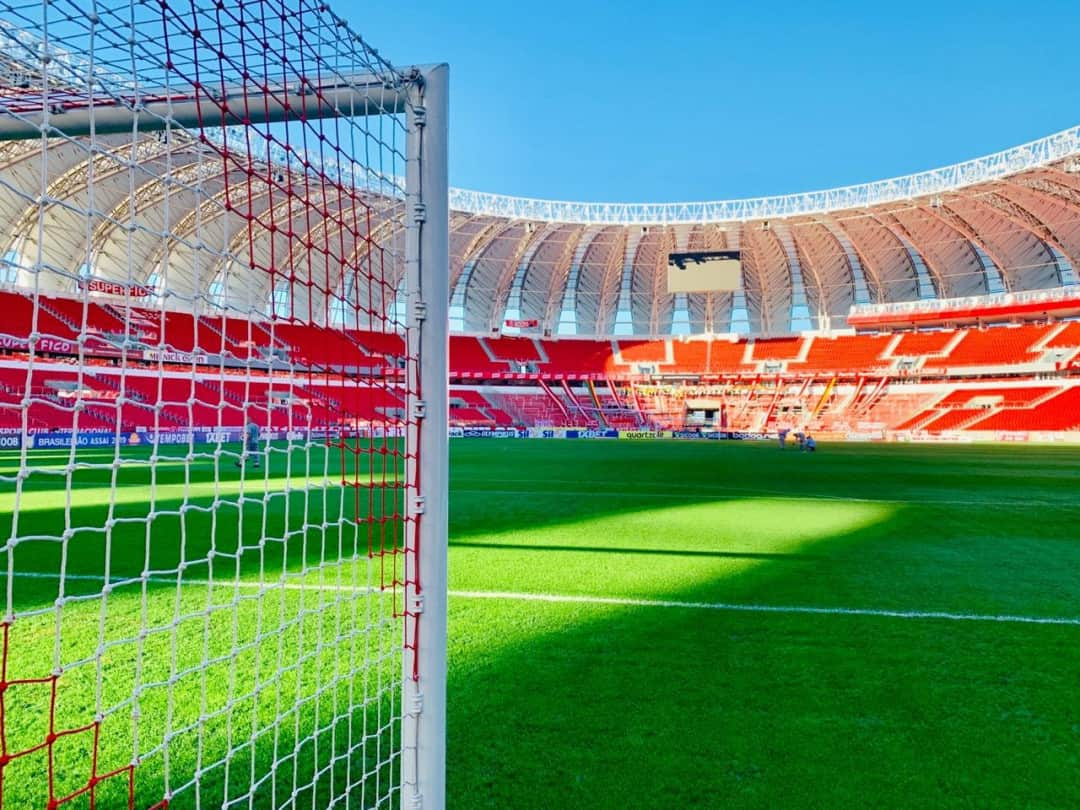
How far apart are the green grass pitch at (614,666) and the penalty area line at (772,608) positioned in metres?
0.03

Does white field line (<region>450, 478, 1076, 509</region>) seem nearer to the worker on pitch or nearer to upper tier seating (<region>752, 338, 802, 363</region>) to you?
the worker on pitch

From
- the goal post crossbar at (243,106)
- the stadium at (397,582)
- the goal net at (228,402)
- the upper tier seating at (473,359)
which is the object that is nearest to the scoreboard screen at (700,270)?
the upper tier seating at (473,359)

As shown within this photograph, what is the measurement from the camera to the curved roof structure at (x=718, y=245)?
1168 inches

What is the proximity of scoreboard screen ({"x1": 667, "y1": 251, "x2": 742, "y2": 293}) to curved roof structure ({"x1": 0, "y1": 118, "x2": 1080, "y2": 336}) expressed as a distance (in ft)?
6.36

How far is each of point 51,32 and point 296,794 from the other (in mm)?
2618

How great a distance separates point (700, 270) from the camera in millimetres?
39188

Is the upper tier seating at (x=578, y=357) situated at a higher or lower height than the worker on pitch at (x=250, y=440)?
higher

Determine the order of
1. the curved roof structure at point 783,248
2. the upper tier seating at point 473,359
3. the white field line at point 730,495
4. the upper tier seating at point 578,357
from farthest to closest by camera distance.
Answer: the upper tier seating at point 578,357, the upper tier seating at point 473,359, the curved roof structure at point 783,248, the white field line at point 730,495

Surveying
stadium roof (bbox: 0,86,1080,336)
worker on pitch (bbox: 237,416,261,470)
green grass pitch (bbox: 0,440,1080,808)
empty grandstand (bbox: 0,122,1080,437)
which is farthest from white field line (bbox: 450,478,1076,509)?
empty grandstand (bbox: 0,122,1080,437)

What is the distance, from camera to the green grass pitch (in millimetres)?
2627

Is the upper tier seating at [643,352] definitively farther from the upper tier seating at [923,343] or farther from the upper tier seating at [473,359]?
the upper tier seating at [923,343]

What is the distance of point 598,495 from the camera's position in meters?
11.7

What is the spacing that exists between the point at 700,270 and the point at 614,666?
3743cm

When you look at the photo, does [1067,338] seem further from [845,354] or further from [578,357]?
[578,357]
